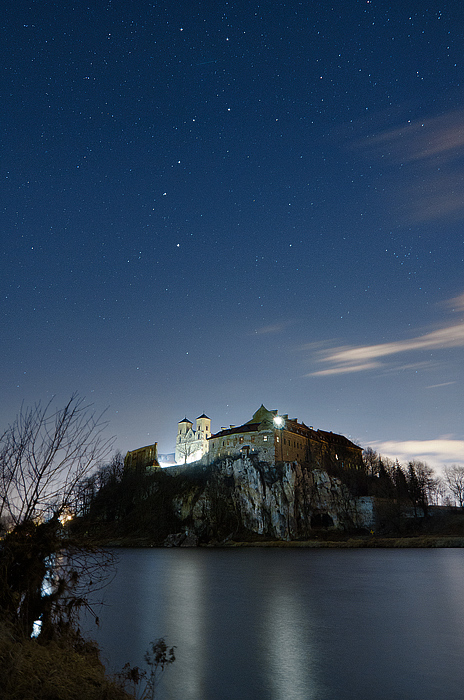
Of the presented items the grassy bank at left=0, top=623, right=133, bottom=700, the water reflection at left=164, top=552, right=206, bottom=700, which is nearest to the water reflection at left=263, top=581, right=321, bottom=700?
the water reflection at left=164, top=552, right=206, bottom=700

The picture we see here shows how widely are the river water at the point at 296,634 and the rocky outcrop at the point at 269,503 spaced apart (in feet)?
175

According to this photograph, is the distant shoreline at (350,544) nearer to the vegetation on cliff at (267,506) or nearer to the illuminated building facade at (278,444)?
the vegetation on cliff at (267,506)

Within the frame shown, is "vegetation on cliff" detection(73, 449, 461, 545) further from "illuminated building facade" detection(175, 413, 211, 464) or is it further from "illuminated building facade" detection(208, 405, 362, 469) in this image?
"illuminated building facade" detection(175, 413, 211, 464)

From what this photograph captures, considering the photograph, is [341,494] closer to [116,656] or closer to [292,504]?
[292,504]

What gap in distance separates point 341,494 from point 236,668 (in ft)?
284

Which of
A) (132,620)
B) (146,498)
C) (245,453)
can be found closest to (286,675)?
(132,620)

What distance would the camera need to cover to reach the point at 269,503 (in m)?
88.6

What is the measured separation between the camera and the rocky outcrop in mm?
88125

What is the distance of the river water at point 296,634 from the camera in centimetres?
1219

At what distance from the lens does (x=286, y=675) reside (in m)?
13.1

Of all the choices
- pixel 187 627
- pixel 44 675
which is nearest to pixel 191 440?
pixel 187 627

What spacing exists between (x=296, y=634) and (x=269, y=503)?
73.1 m

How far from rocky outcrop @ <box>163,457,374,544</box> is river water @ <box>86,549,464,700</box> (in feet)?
175

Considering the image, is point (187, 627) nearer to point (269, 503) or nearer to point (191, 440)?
point (269, 503)
